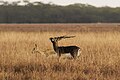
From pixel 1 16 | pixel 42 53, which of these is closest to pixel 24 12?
pixel 1 16

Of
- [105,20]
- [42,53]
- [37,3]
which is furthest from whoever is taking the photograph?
[37,3]

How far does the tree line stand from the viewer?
76531mm

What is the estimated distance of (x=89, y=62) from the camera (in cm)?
1035

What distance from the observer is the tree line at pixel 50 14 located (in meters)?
76.5

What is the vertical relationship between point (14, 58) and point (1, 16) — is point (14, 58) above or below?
above

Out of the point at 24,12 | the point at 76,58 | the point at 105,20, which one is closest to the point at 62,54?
the point at 76,58

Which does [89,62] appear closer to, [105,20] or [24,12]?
[105,20]

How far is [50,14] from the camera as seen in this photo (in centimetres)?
8150

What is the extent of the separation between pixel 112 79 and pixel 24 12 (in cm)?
7588

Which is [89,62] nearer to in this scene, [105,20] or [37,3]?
[105,20]

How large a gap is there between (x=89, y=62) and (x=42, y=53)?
2.04 metres

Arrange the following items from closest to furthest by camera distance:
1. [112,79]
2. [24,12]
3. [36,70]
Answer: [112,79], [36,70], [24,12]

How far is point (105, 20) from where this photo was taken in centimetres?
7788

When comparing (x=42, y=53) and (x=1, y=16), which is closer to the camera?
(x=42, y=53)
